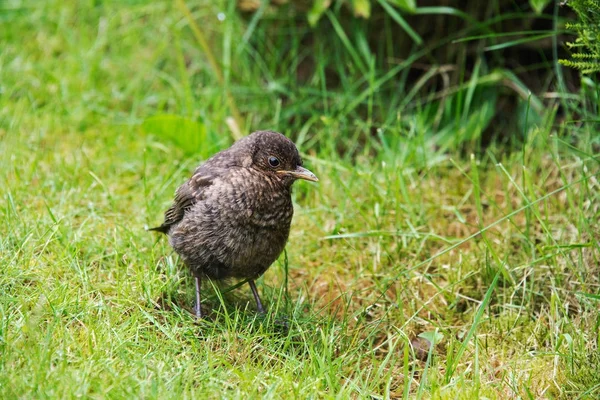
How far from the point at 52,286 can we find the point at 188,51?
2863 millimetres

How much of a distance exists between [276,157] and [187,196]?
49 centimetres

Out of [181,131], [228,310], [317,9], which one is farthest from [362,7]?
[228,310]

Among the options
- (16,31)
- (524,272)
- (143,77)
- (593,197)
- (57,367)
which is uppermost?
(16,31)

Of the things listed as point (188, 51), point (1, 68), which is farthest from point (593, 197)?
point (1, 68)

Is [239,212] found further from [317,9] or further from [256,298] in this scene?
[317,9]

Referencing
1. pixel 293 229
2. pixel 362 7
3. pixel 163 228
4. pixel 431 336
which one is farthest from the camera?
pixel 362 7

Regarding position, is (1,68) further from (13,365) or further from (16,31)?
(13,365)

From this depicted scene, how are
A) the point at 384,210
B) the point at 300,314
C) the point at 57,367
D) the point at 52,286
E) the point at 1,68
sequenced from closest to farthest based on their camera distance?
the point at 57,367 → the point at 52,286 → the point at 300,314 → the point at 384,210 → the point at 1,68

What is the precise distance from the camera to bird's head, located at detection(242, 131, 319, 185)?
12.8ft

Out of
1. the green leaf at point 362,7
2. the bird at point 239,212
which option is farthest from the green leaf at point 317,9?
the bird at point 239,212

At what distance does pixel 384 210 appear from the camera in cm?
455

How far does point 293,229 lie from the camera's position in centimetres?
470

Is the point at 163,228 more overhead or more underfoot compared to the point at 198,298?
more overhead

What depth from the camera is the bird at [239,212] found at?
373 cm
